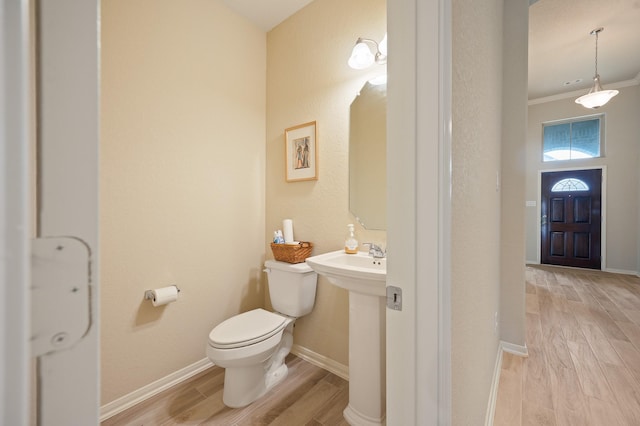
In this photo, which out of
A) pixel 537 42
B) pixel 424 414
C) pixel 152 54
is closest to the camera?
pixel 424 414

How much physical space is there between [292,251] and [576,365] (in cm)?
218

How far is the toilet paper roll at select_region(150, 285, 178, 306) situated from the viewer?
1.66 m

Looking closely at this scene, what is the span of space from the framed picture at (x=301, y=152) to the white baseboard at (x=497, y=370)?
1715 millimetres

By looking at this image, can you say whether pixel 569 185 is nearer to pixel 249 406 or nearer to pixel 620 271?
pixel 620 271

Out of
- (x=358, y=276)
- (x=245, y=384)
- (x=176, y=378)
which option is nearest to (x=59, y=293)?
(x=358, y=276)

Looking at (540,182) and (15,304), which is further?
(540,182)

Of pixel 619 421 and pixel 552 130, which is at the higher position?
pixel 552 130

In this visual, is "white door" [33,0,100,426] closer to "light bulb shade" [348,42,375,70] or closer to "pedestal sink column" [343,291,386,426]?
"pedestal sink column" [343,291,386,426]

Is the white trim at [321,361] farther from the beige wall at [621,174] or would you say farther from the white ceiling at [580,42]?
the beige wall at [621,174]

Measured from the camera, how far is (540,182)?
16.9 ft

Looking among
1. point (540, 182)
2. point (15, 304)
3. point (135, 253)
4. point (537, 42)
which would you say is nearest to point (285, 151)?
point (135, 253)

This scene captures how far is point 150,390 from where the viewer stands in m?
1.68

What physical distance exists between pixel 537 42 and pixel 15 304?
4.90 meters

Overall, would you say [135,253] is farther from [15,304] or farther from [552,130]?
[552,130]
